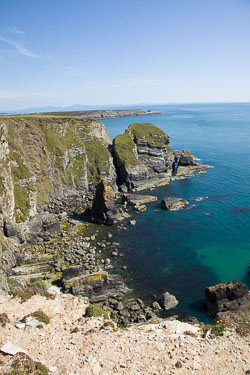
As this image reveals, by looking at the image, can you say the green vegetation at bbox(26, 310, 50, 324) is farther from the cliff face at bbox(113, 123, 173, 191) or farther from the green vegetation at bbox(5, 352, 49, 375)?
the cliff face at bbox(113, 123, 173, 191)

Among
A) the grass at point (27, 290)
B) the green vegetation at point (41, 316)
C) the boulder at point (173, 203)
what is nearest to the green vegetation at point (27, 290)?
the grass at point (27, 290)

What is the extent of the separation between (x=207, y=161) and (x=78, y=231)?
79.0m

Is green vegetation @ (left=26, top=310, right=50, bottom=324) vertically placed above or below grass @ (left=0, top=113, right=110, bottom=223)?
below

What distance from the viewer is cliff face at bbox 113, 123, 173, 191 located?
283 ft

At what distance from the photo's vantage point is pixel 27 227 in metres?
54.2

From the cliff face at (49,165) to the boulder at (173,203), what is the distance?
75.2 feet

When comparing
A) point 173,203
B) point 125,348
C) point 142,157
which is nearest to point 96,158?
point 142,157

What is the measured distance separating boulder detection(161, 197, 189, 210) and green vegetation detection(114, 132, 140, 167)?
23.7 m

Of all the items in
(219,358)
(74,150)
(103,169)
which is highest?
(74,150)

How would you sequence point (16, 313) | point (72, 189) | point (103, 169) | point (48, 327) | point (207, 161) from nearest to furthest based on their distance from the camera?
point (48, 327) < point (16, 313) < point (72, 189) < point (103, 169) < point (207, 161)

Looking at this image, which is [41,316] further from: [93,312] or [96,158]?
[96,158]

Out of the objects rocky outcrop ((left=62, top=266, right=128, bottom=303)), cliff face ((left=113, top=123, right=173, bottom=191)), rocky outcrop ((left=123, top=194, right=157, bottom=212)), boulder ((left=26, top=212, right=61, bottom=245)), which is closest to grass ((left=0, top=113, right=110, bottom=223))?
boulder ((left=26, top=212, right=61, bottom=245))

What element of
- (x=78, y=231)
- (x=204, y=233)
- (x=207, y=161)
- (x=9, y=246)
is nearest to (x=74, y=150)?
(x=78, y=231)

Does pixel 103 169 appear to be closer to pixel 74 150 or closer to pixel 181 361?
pixel 74 150
